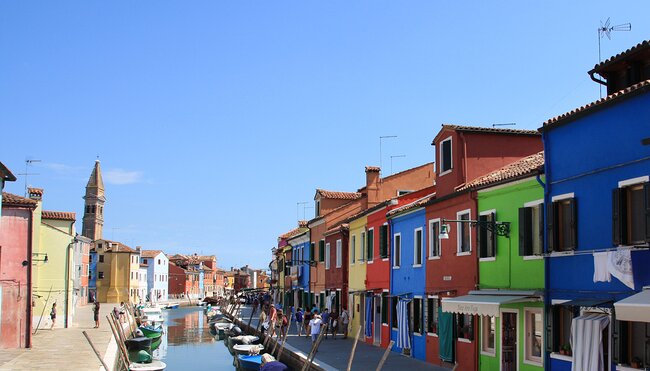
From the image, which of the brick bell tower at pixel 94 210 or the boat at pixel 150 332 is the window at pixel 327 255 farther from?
the brick bell tower at pixel 94 210

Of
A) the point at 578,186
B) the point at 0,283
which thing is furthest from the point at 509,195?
the point at 0,283

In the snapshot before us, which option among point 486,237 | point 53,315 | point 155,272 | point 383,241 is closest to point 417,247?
point 383,241

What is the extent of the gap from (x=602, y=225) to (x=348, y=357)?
12.9 m

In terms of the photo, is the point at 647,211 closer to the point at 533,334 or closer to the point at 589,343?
the point at 589,343

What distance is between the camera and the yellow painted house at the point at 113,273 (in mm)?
89438

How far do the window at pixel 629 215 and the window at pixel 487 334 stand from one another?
6.24 meters

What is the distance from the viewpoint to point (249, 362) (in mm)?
28875

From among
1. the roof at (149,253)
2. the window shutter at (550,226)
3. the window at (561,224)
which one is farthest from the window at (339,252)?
the roof at (149,253)

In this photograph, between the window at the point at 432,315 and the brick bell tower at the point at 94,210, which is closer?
the window at the point at 432,315

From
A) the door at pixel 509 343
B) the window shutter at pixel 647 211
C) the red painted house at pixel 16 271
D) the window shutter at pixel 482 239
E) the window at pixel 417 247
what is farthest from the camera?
the red painted house at pixel 16 271

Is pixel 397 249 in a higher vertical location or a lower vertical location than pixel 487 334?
higher

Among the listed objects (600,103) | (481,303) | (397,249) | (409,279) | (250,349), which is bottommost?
(250,349)

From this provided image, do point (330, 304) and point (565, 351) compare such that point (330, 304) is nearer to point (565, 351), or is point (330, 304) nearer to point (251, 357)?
point (251, 357)

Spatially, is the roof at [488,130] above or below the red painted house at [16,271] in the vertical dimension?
above
